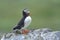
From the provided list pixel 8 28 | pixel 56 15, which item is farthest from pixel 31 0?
pixel 8 28

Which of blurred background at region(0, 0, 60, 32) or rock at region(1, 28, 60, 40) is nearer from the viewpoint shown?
rock at region(1, 28, 60, 40)

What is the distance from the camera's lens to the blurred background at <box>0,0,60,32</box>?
740 centimetres

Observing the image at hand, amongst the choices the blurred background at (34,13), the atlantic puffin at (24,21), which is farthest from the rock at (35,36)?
the blurred background at (34,13)

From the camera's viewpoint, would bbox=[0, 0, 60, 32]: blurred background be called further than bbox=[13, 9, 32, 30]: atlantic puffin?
Yes

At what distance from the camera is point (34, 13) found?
8.52 m

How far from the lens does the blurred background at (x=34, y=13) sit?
7.40 meters

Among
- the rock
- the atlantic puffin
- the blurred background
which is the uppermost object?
the blurred background

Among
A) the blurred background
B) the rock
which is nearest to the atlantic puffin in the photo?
the rock

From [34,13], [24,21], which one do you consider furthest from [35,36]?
[34,13]

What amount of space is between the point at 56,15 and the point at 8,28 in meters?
1.50

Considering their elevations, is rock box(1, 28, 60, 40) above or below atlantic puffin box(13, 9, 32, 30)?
below

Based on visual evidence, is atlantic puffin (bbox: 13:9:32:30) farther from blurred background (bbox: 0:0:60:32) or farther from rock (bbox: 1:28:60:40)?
blurred background (bbox: 0:0:60:32)

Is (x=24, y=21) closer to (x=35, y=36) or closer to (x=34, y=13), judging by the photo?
(x=35, y=36)

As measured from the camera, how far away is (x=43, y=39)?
201 inches
